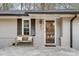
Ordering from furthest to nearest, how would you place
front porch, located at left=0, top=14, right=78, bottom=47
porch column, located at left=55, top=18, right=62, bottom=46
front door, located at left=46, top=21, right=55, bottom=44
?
front door, located at left=46, top=21, right=55, bottom=44
porch column, located at left=55, top=18, right=62, bottom=46
front porch, located at left=0, top=14, right=78, bottom=47

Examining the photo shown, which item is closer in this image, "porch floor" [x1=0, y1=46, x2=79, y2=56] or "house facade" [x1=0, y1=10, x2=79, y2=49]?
"porch floor" [x1=0, y1=46, x2=79, y2=56]

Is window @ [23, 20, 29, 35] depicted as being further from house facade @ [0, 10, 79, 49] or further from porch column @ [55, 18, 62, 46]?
porch column @ [55, 18, 62, 46]

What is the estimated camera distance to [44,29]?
16422mm

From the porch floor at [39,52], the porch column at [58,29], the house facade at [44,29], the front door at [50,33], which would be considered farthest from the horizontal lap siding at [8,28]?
the porch floor at [39,52]

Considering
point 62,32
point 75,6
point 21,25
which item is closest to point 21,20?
point 21,25

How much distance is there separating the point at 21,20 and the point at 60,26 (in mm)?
3181

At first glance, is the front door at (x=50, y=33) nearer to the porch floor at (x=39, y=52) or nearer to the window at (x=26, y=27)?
the window at (x=26, y=27)

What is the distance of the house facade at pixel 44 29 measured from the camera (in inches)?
608

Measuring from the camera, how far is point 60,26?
16359mm

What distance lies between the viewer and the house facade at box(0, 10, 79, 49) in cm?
1545

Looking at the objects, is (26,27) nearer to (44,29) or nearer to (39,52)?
(44,29)

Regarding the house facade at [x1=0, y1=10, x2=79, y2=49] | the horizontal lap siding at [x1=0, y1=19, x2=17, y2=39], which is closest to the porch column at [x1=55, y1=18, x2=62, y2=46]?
the house facade at [x1=0, y1=10, x2=79, y2=49]

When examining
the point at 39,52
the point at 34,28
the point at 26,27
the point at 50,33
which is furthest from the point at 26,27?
the point at 39,52

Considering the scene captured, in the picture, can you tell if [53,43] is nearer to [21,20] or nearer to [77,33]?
[77,33]
